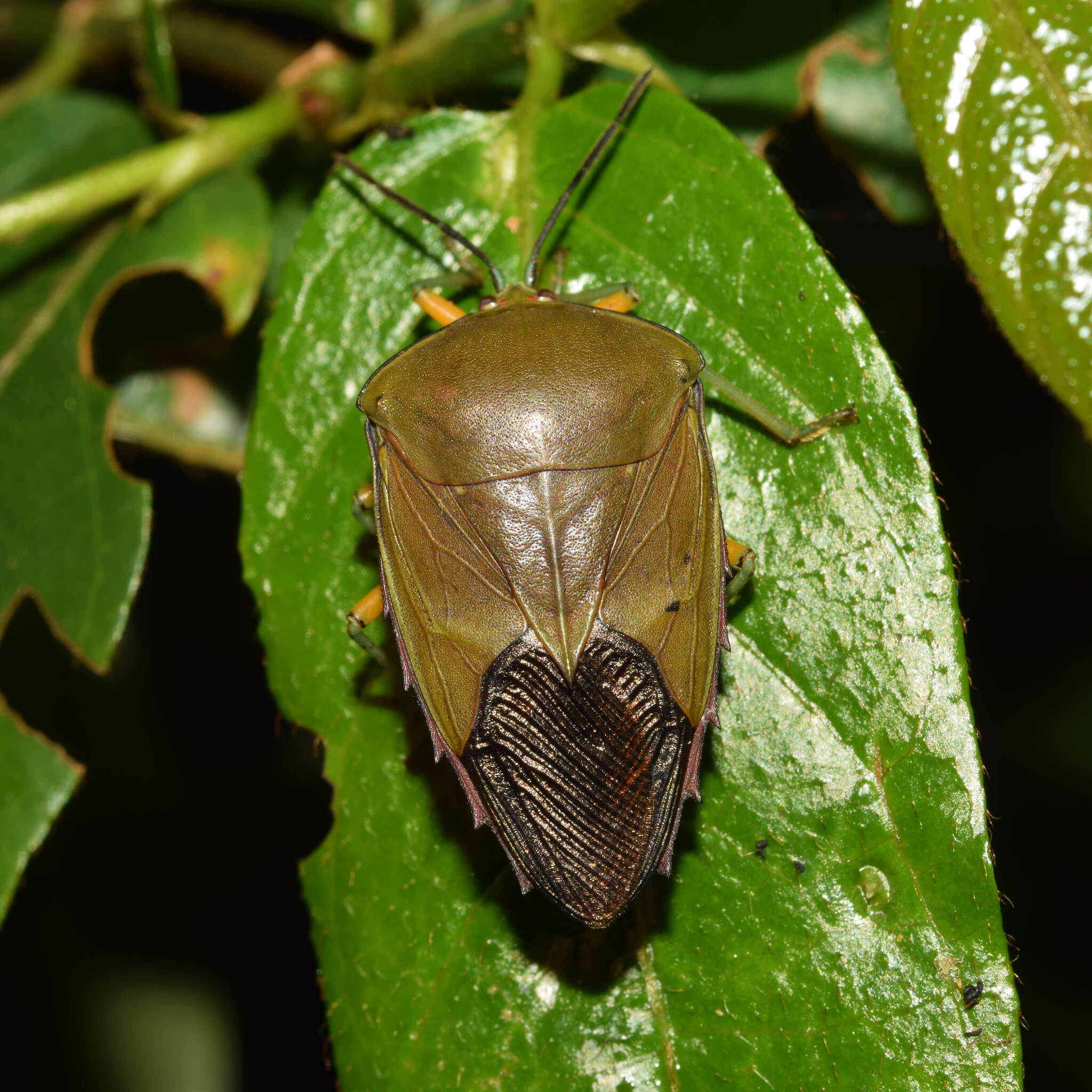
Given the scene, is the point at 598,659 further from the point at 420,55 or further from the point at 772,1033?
the point at 420,55

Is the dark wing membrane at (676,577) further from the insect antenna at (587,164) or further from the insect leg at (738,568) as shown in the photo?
the insect antenna at (587,164)

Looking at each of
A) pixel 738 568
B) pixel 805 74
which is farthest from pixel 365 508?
pixel 805 74

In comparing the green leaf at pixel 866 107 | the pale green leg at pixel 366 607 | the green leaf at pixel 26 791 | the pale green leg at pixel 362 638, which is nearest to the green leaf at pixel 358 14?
the green leaf at pixel 866 107

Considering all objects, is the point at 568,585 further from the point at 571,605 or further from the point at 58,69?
the point at 58,69

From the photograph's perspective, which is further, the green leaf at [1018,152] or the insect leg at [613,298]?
the insect leg at [613,298]

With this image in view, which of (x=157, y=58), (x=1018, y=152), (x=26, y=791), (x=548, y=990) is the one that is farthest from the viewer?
(x=157, y=58)

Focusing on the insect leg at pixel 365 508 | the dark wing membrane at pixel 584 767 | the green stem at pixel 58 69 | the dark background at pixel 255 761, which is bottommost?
the dark background at pixel 255 761

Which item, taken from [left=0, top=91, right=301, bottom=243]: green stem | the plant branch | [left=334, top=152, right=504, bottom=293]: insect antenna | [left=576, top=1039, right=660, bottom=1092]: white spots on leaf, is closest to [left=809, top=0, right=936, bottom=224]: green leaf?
[left=334, top=152, right=504, bottom=293]: insect antenna
